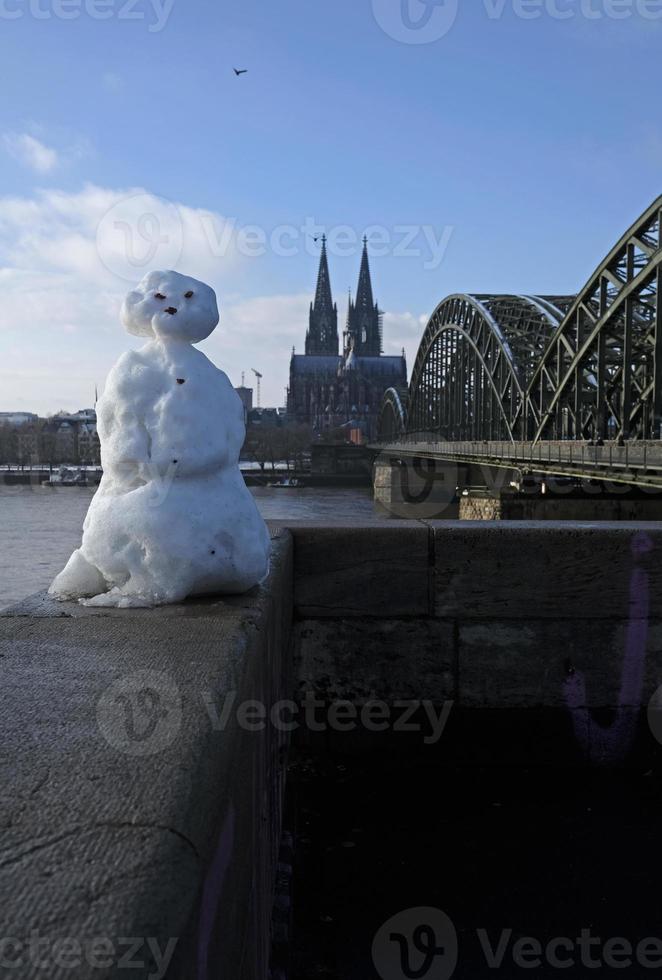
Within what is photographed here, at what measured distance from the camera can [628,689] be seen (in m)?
3.73

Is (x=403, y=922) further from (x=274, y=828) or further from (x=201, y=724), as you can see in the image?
(x=201, y=724)

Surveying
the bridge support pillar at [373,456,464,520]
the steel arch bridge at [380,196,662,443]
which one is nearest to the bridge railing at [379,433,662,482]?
the steel arch bridge at [380,196,662,443]

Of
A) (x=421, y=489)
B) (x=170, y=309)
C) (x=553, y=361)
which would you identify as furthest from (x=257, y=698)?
(x=553, y=361)

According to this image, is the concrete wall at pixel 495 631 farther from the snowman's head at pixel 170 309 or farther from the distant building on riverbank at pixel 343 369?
the distant building on riverbank at pixel 343 369

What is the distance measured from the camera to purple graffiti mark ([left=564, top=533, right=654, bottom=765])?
3703 mm

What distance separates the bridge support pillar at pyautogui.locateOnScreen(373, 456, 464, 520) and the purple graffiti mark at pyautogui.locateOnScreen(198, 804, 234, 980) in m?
31.6

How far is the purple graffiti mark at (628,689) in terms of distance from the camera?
3.70m

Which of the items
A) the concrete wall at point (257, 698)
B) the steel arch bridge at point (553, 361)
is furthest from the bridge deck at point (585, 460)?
the concrete wall at point (257, 698)

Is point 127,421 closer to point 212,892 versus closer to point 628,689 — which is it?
point 212,892

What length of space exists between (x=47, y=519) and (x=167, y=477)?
33.6 m

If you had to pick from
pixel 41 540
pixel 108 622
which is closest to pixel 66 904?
pixel 108 622

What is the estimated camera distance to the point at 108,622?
83.7 inches

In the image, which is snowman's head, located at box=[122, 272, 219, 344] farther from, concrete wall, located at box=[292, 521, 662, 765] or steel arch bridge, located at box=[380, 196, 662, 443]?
steel arch bridge, located at box=[380, 196, 662, 443]

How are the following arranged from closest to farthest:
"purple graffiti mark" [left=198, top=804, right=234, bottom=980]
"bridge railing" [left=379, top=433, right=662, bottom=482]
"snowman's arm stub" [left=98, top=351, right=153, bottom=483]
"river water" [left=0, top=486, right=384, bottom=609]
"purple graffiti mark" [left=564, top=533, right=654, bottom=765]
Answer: "purple graffiti mark" [left=198, top=804, right=234, bottom=980] < "snowman's arm stub" [left=98, top=351, right=153, bottom=483] < "purple graffiti mark" [left=564, top=533, right=654, bottom=765] < "bridge railing" [left=379, top=433, right=662, bottom=482] < "river water" [left=0, top=486, right=384, bottom=609]
